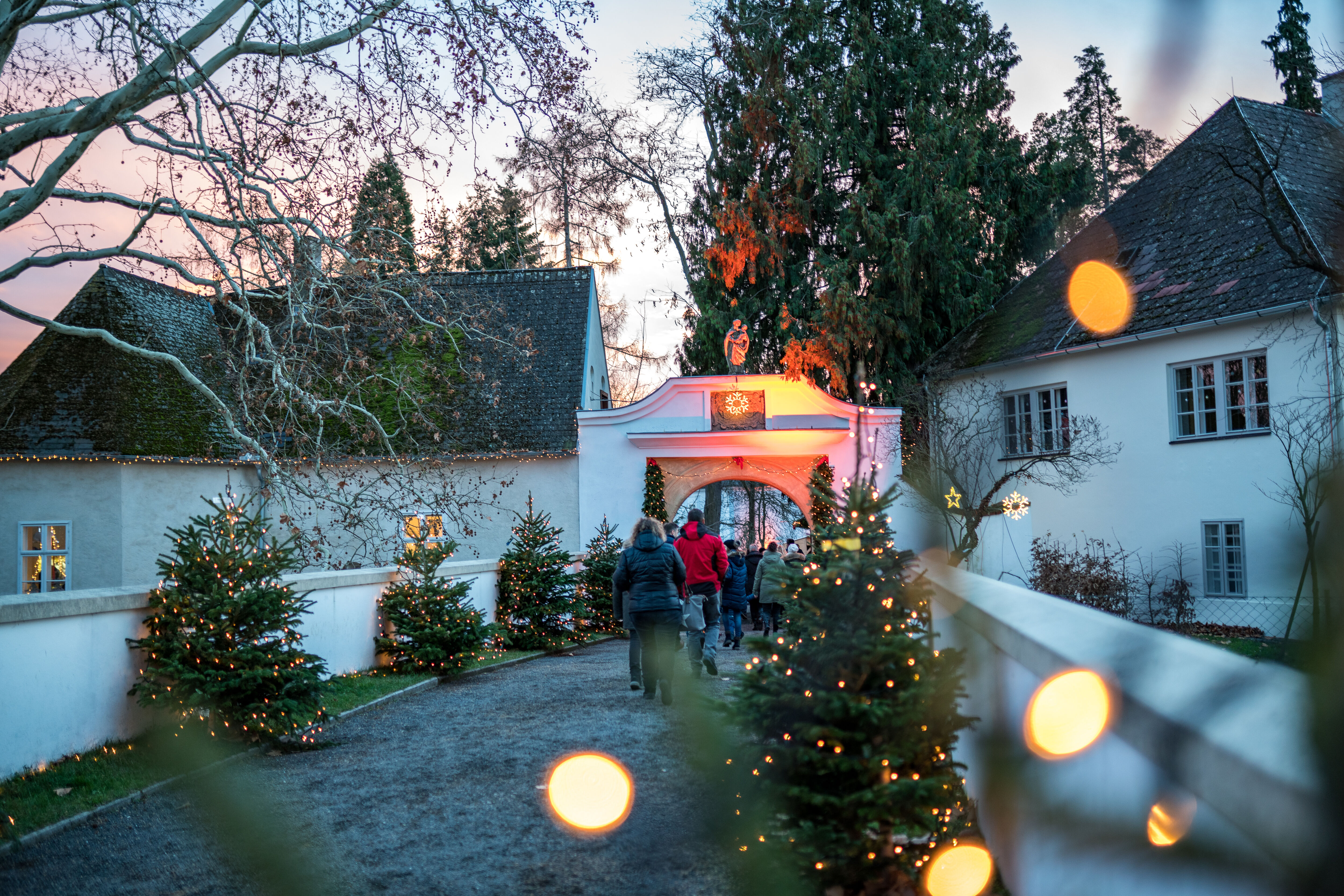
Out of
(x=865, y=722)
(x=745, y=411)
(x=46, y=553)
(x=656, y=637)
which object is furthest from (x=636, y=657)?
(x=46, y=553)

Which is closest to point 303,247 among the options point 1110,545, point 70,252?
point 70,252

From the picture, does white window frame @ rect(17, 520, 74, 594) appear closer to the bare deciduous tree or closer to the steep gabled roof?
the steep gabled roof

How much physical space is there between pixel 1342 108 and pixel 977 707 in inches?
33.0

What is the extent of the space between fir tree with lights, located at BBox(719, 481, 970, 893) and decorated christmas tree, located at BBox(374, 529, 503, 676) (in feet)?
30.2

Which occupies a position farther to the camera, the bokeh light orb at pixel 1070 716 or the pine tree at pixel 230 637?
the pine tree at pixel 230 637

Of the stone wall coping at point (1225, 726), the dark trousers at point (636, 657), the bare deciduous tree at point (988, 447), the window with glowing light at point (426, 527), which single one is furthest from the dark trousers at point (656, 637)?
the stone wall coping at point (1225, 726)

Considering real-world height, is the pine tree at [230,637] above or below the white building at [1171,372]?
below

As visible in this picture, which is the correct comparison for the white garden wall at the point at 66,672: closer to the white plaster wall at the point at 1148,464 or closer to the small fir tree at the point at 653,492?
the white plaster wall at the point at 1148,464

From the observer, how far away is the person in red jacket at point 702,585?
12578mm

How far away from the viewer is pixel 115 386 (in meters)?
22.1

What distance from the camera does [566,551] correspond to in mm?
18625

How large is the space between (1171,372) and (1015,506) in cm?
383

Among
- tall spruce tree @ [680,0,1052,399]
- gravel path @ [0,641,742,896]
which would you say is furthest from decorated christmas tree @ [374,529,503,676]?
tall spruce tree @ [680,0,1052,399]

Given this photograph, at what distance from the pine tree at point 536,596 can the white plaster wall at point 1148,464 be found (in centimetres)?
685
